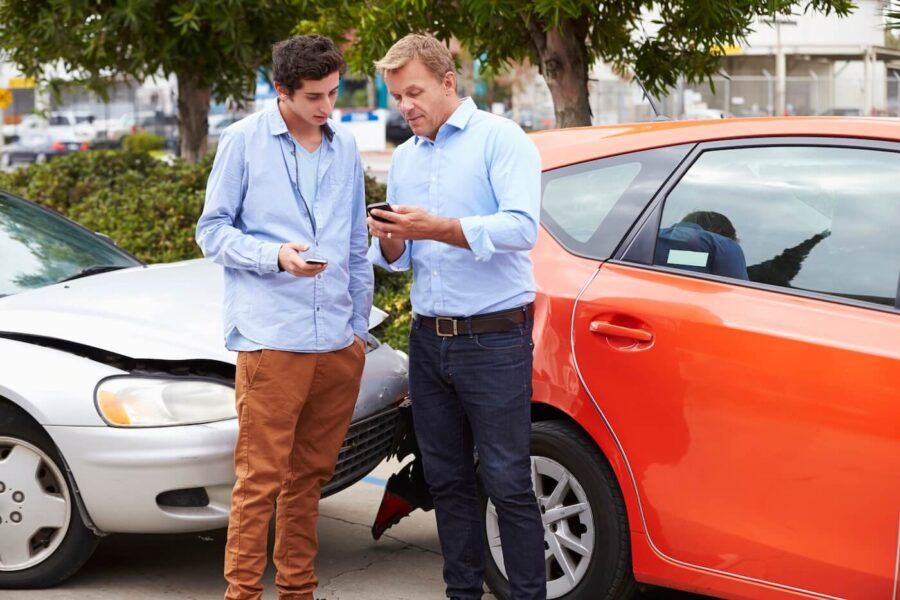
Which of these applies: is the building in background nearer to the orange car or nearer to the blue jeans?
the orange car

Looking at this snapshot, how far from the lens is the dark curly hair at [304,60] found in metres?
3.44

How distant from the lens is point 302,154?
3631 mm

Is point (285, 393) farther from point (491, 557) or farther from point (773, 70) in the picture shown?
point (773, 70)

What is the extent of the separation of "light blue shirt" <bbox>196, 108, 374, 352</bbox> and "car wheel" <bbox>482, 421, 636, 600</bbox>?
2.40ft

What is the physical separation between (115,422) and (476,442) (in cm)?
118

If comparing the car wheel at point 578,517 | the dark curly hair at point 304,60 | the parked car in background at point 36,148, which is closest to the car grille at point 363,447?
the car wheel at point 578,517

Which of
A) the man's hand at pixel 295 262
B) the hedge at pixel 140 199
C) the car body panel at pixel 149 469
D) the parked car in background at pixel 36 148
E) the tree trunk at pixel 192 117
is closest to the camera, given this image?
the man's hand at pixel 295 262

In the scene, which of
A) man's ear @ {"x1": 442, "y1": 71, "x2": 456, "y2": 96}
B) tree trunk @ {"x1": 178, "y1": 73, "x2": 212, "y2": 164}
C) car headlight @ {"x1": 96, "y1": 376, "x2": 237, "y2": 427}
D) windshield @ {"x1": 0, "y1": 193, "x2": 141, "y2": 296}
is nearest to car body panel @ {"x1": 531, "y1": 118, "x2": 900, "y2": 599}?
man's ear @ {"x1": 442, "y1": 71, "x2": 456, "y2": 96}

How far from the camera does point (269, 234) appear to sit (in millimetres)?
3576

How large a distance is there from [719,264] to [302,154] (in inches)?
49.6

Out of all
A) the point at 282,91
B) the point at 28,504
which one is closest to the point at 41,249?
the point at 28,504

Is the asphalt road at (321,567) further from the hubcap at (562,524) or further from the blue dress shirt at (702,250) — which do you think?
the blue dress shirt at (702,250)

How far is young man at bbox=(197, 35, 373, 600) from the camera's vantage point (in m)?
3.51

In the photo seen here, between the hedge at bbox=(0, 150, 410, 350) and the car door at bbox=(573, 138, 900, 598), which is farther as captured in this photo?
the hedge at bbox=(0, 150, 410, 350)
